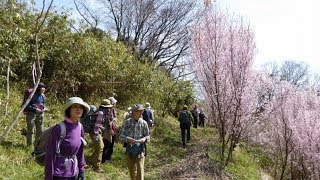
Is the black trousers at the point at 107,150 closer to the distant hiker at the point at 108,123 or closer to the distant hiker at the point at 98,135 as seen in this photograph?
the distant hiker at the point at 108,123

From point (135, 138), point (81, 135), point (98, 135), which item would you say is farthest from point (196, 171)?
point (81, 135)

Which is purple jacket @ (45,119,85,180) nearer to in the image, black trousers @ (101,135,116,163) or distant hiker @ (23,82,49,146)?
distant hiker @ (23,82,49,146)

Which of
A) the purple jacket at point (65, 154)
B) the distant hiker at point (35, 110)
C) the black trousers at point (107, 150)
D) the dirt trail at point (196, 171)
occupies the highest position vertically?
the distant hiker at point (35, 110)

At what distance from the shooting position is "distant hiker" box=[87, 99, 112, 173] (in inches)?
301

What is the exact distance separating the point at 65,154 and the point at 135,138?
8.80 ft

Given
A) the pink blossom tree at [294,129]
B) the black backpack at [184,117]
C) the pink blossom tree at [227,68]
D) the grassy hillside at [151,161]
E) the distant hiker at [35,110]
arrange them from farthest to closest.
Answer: the black backpack at [184,117] < the pink blossom tree at [294,129] < the pink blossom tree at [227,68] < the distant hiker at [35,110] < the grassy hillside at [151,161]

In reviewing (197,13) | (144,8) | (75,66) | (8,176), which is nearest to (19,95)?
(75,66)

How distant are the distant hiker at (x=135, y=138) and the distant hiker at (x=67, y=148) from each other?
96.1 inches

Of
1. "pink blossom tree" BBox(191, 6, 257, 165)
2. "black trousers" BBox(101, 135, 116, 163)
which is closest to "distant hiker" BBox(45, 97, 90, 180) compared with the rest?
"black trousers" BBox(101, 135, 116, 163)

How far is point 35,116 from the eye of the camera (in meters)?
8.04

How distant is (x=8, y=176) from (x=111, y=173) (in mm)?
2526

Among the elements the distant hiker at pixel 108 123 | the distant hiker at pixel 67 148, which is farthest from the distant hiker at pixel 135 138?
the distant hiker at pixel 67 148

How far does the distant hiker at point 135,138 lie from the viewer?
6176mm

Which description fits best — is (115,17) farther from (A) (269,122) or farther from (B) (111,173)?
(B) (111,173)
